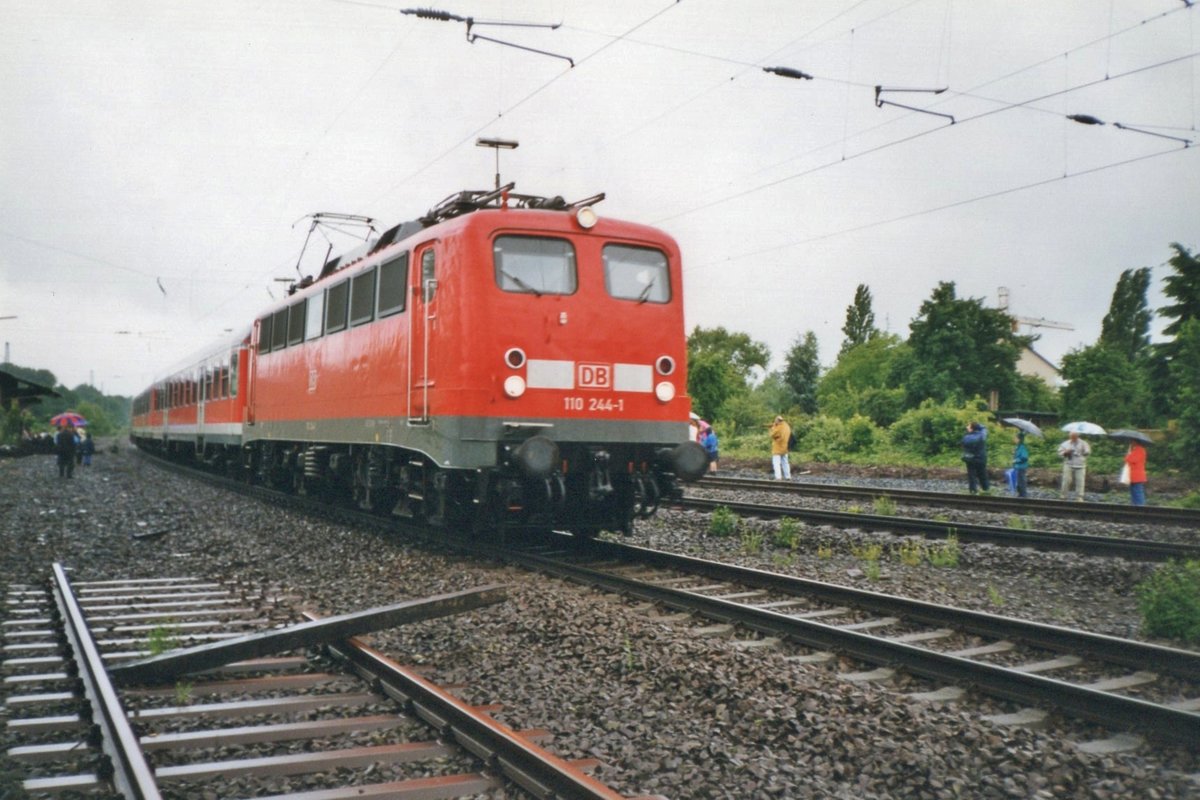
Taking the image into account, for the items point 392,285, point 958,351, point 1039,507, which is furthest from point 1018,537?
point 958,351

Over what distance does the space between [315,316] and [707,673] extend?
10.0m

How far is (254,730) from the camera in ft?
14.4

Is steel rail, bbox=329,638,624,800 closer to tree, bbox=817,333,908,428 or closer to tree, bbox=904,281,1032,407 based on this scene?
tree, bbox=817,333,908,428

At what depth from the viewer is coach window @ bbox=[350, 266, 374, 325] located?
37.2 feet

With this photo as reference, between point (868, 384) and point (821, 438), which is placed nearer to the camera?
point (821, 438)

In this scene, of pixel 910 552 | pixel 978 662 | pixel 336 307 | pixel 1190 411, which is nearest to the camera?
pixel 978 662

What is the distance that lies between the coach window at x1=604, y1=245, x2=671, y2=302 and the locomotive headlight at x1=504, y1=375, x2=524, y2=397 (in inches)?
57.2

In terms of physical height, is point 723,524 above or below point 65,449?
below

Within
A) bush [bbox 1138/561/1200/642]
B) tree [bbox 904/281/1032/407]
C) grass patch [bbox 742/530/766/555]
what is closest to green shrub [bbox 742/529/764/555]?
grass patch [bbox 742/530/766/555]

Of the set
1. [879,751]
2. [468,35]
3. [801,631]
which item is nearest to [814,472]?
[468,35]

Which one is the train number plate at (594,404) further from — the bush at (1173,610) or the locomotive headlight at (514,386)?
the bush at (1173,610)

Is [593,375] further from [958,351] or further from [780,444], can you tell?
[958,351]

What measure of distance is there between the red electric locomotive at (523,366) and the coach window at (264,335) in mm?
5780

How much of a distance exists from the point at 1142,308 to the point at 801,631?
2307 inches
